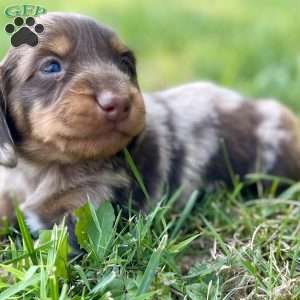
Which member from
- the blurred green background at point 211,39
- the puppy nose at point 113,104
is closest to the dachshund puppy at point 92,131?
the puppy nose at point 113,104

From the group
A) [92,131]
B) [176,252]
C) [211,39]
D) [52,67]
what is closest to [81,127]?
[92,131]

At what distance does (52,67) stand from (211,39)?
15.9 feet

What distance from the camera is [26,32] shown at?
402 cm

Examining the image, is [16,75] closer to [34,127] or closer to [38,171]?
[34,127]

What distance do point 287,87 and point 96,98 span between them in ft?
11.6

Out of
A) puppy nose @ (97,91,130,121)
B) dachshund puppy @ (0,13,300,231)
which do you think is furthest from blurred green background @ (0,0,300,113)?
puppy nose @ (97,91,130,121)

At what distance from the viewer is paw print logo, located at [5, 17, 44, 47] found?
3.89 m

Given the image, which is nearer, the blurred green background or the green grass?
the green grass

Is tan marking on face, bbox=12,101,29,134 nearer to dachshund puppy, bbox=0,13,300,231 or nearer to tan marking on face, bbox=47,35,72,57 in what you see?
dachshund puppy, bbox=0,13,300,231

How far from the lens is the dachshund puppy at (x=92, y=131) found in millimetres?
3912

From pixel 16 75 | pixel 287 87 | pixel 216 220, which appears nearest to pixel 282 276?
pixel 216 220

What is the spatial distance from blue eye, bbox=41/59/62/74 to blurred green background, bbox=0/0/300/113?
3.03m

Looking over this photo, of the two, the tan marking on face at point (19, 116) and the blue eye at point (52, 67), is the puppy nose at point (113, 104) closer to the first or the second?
the blue eye at point (52, 67)

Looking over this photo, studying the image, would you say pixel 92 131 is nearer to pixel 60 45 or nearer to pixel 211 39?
pixel 60 45
